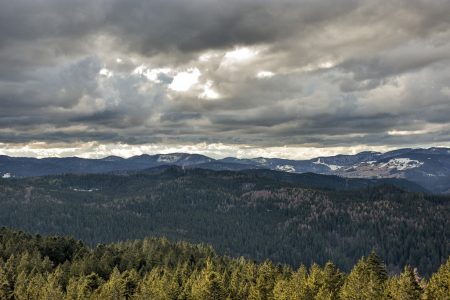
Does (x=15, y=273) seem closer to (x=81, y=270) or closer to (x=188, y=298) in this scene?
(x=81, y=270)

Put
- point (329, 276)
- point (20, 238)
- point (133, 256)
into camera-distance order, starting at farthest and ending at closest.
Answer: point (20, 238) → point (133, 256) → point (329, 276)

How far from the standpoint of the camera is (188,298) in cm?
9725

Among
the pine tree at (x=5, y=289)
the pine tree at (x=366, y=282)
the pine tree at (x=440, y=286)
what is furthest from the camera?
the pine tree at (x=5, y=289)

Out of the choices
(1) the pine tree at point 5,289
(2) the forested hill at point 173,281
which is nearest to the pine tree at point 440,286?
(2) the forested hill at point 173,281

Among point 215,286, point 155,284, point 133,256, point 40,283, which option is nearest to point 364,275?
point 215,286

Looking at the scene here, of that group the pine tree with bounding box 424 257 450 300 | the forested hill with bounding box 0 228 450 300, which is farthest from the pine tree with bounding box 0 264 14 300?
the pine tree with bounding box 424 257 450 300

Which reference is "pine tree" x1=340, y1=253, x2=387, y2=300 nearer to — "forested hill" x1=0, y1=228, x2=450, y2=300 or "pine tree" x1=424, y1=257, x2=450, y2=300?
"forested hill" x1=0, y1=228, x2=450, y2=300

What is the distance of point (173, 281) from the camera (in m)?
102

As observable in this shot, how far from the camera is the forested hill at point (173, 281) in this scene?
82.9 metres

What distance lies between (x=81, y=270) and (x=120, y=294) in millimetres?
34606

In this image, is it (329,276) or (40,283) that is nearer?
(329,276)

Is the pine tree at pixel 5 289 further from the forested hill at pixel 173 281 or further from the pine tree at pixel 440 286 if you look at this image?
the pine tree at pixel 440 286

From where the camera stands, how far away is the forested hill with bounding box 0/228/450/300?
82875 millimetres

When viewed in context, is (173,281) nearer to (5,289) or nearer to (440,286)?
(5,289)
